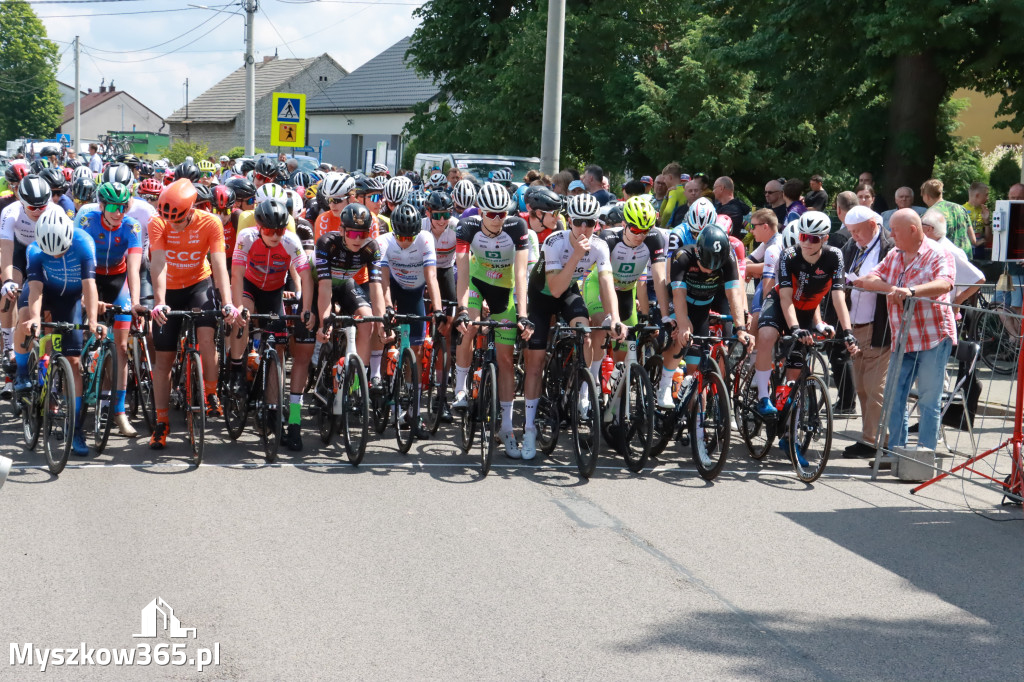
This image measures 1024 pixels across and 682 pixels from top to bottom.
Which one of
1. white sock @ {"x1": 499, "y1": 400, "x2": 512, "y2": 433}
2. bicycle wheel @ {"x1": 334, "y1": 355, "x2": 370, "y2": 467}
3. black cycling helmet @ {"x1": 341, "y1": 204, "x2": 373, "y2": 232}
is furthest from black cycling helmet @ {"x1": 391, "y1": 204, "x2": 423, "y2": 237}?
white sock @ {"x1": 499, "y1": 400, "x2": 512, "y2": 433}

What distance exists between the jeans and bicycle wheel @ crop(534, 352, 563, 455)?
2.51 m

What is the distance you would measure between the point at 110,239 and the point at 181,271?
724 mm

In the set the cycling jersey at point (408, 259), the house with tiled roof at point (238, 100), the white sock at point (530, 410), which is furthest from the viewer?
the house with tiled roof at point (238, 100)

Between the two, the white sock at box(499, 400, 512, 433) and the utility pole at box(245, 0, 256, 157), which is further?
the utility pole at box(245, 0, 256, 157)

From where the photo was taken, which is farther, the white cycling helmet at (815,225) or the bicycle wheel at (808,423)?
the white cycling helmet at (815,225)

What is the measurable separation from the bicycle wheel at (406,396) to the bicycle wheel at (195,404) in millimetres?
1518

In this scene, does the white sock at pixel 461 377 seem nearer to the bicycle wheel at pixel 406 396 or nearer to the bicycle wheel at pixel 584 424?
the bicycle wheel at pixel 406 396

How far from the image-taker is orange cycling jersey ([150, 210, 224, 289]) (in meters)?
9.00

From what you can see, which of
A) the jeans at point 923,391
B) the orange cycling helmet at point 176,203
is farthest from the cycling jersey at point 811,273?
the orange cycling helmet at point 176,203

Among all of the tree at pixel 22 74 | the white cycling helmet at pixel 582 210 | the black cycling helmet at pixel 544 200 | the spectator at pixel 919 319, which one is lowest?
the spectator at pixel 919 319

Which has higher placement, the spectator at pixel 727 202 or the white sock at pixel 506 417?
the spectator at pixel 727 202

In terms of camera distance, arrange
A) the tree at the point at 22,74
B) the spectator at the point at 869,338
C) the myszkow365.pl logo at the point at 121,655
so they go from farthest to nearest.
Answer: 1. the tree at the point at 22,74
2. the spectator at the point at 869,338
3. the myszkow365.pl logo at the point at 121,655

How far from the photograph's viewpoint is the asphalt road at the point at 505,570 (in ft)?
16.8

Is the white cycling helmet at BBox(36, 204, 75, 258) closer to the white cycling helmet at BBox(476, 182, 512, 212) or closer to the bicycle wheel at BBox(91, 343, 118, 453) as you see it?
the bicycle wheel at BBox(91, 343, 118, 453)
